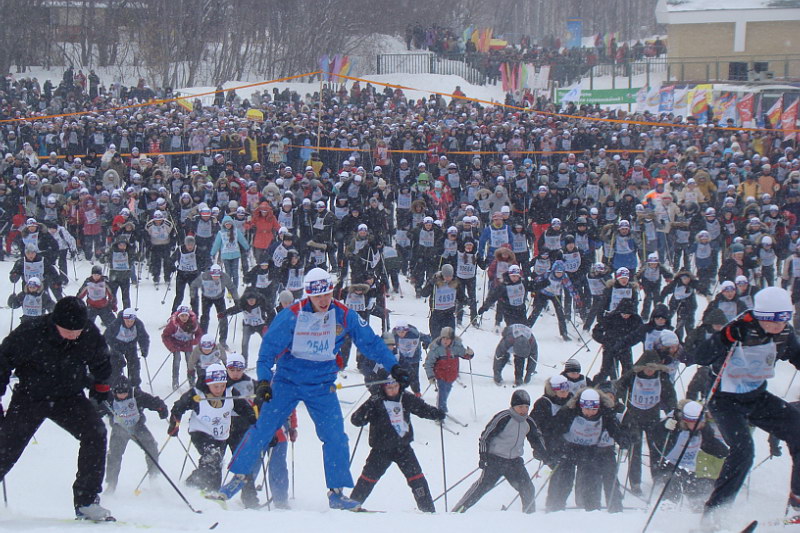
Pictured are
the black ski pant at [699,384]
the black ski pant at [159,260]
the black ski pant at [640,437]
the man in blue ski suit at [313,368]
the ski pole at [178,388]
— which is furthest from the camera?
the black ski pant at [159,260]

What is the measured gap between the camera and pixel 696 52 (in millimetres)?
35500

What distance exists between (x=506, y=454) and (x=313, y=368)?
2355 mm

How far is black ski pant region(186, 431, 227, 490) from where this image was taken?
274 inches

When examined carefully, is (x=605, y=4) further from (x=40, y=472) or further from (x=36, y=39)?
(x=40, y=472)

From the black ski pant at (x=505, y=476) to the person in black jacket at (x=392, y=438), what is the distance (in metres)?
0.56

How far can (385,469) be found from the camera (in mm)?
6812

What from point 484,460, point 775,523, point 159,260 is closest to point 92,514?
point 484,460

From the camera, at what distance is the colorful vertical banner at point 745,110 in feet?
74.5

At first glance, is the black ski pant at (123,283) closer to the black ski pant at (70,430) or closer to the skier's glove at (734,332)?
the black ski pant at (70,430)

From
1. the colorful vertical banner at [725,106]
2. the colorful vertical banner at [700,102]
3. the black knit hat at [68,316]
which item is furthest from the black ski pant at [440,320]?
the colorful vertical banner at [700,102]

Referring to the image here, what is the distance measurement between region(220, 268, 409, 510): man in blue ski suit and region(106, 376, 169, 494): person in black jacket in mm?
2435

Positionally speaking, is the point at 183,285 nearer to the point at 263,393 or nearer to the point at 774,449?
the point at 263,393

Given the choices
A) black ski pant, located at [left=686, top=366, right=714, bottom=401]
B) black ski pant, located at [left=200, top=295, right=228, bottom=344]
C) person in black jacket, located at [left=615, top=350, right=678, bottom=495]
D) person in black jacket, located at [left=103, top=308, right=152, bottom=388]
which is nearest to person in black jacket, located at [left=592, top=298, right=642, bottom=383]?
black ski pant, located at [left=686, top=366, right=714, bottom=401]

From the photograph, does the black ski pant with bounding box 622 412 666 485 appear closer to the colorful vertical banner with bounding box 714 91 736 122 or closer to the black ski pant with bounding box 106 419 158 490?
the black ski pant with bounding box 106 419 158 490
